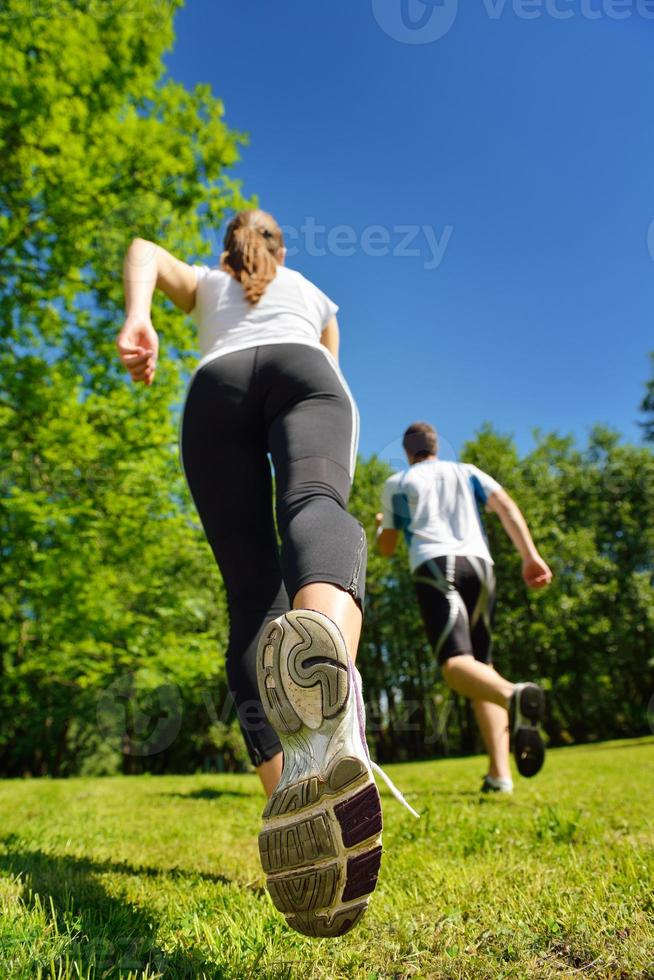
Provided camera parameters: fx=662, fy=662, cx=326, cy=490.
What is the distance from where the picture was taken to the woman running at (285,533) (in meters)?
1.08

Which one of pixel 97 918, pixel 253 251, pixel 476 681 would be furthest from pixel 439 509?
pixel 97 918

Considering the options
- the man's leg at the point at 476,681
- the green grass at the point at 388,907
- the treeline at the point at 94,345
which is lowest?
the green grass at the point at 388,907

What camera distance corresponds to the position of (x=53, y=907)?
1.45 m

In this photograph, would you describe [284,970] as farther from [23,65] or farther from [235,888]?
[23,65]

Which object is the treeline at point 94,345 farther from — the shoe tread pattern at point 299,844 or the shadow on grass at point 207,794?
the shoe tread pattern at point 299,844

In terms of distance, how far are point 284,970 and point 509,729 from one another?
333cm

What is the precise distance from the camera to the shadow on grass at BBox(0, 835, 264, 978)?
1158mm

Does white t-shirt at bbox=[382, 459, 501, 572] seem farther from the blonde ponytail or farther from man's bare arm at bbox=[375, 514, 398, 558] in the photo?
the blonde ponytail

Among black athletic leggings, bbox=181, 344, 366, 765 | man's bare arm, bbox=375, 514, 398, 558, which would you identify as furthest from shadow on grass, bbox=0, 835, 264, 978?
man's bare arm, bbox=375, 514, 398, 558

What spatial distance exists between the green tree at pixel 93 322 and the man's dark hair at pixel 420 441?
5.90 meters

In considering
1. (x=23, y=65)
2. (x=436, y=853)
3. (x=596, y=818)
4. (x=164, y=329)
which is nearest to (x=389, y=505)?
(x=596, y=818)

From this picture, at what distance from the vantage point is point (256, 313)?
1.98 meters

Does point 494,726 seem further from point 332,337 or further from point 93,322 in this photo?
point 93,322

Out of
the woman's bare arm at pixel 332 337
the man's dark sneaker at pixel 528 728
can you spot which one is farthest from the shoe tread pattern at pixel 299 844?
the man's dark sneaker at pixel 528 728
